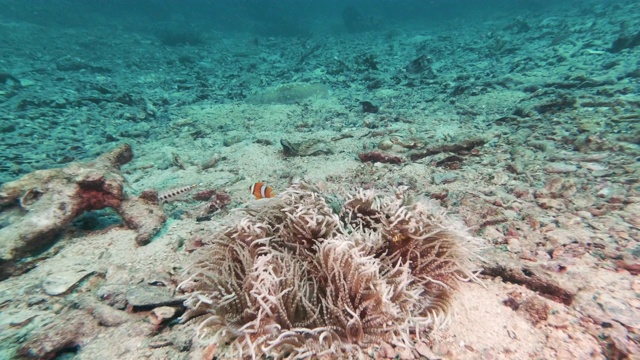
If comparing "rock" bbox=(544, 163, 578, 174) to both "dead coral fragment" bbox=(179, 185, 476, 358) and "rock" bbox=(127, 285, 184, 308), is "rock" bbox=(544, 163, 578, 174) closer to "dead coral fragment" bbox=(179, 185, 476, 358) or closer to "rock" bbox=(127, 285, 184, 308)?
"dead coral fragment" bbox=(179, 185, 476, 358)

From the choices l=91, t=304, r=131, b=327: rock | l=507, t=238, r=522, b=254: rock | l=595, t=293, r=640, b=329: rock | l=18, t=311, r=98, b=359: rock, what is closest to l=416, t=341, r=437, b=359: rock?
l=595, t=293, r=640, b=329: rock

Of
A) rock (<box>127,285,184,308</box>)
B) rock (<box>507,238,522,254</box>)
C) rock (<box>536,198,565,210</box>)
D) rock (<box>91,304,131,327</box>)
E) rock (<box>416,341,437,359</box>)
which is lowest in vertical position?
rock (<box>91,304,131,327</box>)

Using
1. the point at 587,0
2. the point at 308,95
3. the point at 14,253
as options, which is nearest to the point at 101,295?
the point at 14,253

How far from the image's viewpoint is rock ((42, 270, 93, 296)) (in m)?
2.33

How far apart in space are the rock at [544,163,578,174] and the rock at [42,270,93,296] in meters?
5.08

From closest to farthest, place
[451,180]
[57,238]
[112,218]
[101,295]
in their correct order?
[101,295], [57,238], [112,218], [451,180]

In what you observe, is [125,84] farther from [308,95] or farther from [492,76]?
[492,76]

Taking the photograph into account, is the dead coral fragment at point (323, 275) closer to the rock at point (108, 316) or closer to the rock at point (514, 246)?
the rock at point (108, 316)

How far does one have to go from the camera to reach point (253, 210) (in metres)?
2.41

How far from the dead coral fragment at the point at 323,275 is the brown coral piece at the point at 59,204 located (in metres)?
1.40

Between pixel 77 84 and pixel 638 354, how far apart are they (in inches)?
571

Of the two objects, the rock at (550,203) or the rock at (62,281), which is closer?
the rock at (62,281)

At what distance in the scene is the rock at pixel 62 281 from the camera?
7.66ft

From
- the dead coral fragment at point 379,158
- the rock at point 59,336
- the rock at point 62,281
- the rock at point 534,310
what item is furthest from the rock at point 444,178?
the rock at point 62,281
